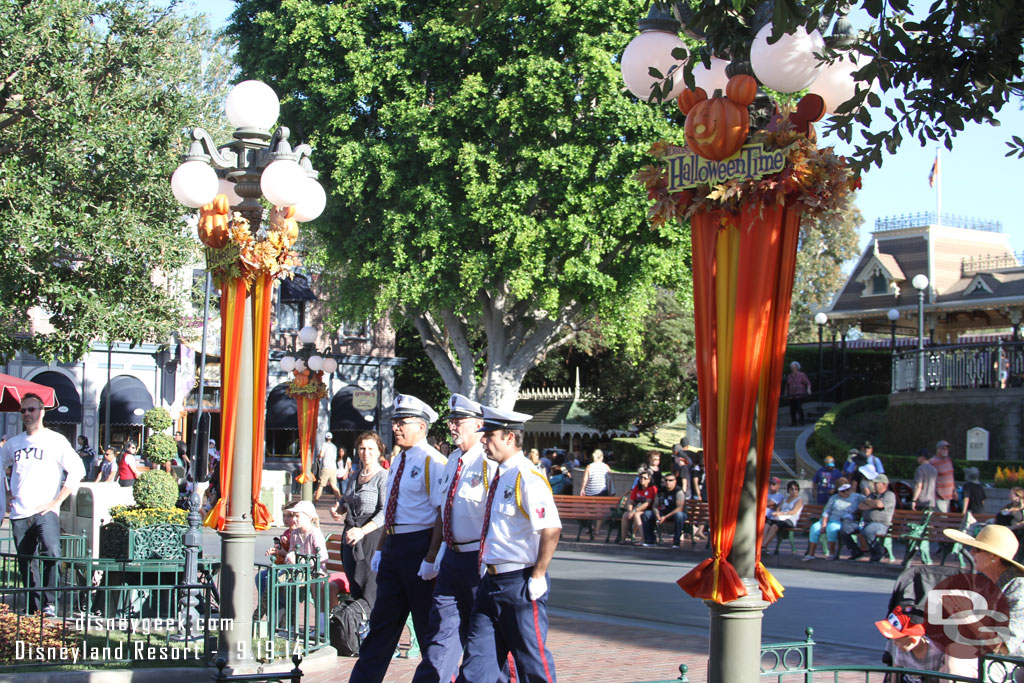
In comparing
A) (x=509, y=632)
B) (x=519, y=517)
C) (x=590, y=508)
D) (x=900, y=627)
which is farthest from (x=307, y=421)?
(x=900, y=627)

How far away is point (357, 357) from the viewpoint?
1698 inches

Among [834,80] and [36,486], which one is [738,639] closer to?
[834,80]

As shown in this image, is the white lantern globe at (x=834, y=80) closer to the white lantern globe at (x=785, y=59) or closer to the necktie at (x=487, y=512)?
the white lantern globe at (x=785, y=59)

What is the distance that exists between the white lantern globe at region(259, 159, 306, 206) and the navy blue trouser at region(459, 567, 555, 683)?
341 cm

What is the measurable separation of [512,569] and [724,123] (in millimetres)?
Answer: 2786

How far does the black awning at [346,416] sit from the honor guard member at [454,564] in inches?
1413

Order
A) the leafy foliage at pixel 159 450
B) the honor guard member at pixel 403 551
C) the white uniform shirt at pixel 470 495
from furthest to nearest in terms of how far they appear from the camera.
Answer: the leafy foliage at pixel 159 450
the honor guard member at pixel 403 551
the white uniform shirt at pixel 470 495

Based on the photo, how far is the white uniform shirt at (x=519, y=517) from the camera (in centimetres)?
620

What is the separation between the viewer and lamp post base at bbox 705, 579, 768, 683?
437 cm

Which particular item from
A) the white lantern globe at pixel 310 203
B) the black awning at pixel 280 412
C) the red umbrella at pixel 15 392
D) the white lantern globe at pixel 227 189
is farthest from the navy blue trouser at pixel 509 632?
the black awning at pixel 280 412

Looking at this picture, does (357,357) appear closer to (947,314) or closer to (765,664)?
(947,314)

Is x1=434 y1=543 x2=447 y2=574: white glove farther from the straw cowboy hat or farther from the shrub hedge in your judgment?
the shrub hedge

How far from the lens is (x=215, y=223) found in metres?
8.41

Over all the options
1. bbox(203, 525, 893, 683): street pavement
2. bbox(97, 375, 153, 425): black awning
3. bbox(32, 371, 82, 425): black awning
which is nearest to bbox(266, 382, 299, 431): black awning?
bbox(97, 375, 153, 425): black awning
